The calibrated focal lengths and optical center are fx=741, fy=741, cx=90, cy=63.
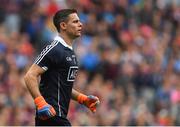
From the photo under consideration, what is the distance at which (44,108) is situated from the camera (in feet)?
24.5

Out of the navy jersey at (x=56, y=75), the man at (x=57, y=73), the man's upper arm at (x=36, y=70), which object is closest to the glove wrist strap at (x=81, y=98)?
the man at (x=57, y=73)

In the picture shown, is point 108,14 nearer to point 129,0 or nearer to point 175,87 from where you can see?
point 129,0

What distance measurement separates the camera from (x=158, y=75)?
1617 centimetres

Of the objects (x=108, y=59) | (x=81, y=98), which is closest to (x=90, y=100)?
(x=81, y=98)

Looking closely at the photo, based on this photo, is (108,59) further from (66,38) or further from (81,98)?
(66,38)

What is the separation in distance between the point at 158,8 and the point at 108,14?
2127 mm

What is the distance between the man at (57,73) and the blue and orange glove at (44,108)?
0.09 ft

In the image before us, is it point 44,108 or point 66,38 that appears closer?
point 44,108

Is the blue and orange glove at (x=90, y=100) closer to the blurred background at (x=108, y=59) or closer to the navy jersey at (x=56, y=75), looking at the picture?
the navy jersey at (x=56, y=75)

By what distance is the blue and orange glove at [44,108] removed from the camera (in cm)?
746

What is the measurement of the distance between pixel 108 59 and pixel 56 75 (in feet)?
25.5

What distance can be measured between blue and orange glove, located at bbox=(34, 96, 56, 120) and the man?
26mm

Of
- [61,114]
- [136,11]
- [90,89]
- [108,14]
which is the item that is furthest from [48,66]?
[136,11]

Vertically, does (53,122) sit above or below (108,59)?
above
